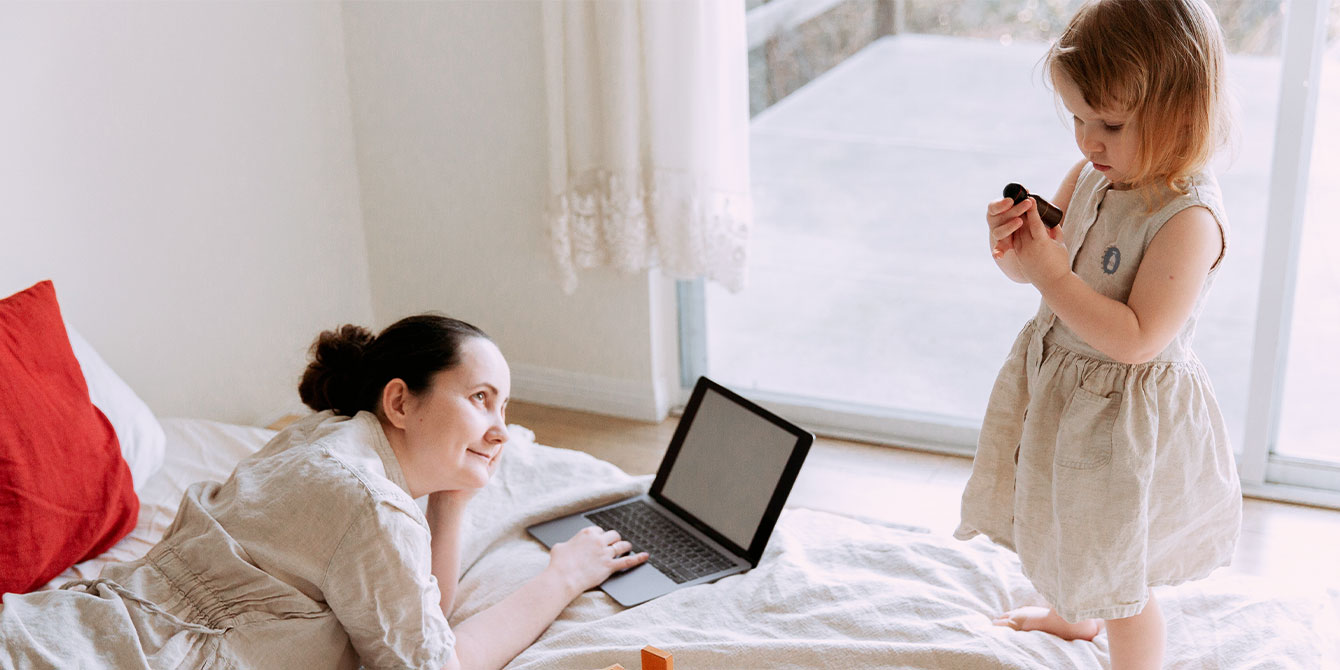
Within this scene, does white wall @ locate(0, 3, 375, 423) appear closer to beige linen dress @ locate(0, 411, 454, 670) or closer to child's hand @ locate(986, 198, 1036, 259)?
beige linen dress @ locate(0, 411, 454, 670)

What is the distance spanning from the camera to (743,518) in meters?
1.93

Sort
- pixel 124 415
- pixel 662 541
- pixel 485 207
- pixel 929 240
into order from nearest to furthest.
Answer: pixel 662 541, pixel 124 415, pixel 929 240, pixel 485 207

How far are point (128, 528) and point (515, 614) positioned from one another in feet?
2.15

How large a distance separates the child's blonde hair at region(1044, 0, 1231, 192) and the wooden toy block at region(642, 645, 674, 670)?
0.77 meters

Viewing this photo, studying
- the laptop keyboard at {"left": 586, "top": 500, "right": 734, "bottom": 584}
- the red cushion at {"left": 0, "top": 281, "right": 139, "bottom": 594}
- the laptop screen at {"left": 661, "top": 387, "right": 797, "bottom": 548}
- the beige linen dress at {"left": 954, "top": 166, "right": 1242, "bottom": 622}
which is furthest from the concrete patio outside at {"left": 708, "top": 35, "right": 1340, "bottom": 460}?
the red cushion at {"left": 0, "top": 281, "right": 139, "bottom": 594}

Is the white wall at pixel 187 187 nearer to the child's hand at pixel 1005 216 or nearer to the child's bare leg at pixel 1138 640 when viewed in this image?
the child's hand at pixel 1005 216

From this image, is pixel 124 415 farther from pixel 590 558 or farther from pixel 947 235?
pixel 947 235

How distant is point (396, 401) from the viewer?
62.3 inches

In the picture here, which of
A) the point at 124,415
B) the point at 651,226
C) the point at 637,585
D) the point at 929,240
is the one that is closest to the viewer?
the point at 637,585

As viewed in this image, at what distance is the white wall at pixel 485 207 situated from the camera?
109 inches

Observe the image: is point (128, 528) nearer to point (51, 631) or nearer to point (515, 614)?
point (51, 631)

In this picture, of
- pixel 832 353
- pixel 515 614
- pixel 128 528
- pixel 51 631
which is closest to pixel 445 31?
pixel 832 353

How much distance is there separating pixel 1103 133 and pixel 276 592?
42.9 inches

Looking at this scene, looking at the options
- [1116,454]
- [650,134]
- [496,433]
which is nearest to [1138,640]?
[1116,454]
